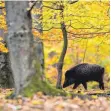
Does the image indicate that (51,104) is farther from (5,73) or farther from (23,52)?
(5,73)

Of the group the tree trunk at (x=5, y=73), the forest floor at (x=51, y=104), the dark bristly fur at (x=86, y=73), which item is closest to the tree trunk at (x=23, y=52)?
the forest floor at (x=51, y=104)

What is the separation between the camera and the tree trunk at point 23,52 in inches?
381

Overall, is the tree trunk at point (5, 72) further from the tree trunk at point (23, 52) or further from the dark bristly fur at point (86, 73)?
the tree trunk at point (23, 52)

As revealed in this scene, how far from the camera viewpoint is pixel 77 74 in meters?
18.3

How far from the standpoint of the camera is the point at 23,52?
975 centimetres

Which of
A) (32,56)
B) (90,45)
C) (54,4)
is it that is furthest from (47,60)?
(32,56)

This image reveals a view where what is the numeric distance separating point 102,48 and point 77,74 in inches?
372

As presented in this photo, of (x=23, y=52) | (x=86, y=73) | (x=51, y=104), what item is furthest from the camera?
(x=86, y=73)

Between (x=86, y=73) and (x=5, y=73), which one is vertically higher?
(x=5, y=73)

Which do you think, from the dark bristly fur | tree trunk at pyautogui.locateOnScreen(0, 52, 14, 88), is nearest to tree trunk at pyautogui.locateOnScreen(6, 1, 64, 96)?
tree trunk at pyautogui.locateOnScreen(0, 52, 14, 88)

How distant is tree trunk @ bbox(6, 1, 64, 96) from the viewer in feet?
31.8

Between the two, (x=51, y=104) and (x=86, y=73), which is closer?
(x=51, y=104)

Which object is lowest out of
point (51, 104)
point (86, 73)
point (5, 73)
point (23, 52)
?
point (86, 73)

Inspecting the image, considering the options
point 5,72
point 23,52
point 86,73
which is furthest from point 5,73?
point 23,52
